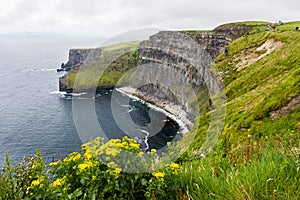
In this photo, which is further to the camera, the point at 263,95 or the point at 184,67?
the point at 184,67

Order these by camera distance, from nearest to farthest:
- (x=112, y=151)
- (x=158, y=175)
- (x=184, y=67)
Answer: (x=158, y=175) → (x=112, y=151) → (x=184, y=67)

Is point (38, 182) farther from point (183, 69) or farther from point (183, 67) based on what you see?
point (183, 67)

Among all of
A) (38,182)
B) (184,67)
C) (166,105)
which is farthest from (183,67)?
(38,182)

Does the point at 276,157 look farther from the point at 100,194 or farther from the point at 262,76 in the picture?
the point at 262,76

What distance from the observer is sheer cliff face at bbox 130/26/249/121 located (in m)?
130

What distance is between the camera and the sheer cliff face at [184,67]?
427ft

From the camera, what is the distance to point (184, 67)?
157 meters

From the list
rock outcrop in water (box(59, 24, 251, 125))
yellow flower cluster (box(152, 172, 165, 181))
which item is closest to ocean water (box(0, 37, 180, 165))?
rock outcrop in water (box(59, 24, 251, 125))

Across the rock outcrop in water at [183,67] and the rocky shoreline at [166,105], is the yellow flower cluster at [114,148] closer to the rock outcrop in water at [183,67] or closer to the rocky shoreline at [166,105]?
the rock outcrop in water at [183,67]

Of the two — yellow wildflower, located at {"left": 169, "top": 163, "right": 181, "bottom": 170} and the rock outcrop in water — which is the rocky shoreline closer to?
the rock outcrop in water

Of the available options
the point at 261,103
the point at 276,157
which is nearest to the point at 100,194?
the point at 276,157

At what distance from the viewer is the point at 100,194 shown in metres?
6.18

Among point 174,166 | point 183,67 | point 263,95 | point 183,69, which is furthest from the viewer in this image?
point 183,67

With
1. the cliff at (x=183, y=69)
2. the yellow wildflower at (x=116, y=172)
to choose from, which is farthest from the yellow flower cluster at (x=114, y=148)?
the cliff at (x=183, y=69)
